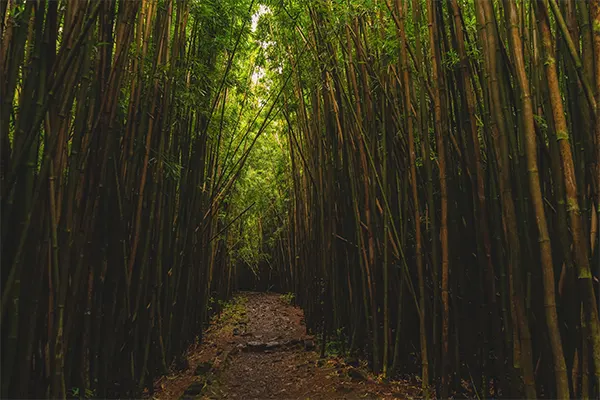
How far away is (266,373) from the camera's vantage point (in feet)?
11.4

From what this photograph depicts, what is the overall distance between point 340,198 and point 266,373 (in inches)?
59.5

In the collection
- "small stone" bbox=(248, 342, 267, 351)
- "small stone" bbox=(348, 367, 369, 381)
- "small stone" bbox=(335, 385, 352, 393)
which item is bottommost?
"small stone" bbox=(248, 342, 267, 351)

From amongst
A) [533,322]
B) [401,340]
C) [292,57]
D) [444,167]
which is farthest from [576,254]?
[292,57]

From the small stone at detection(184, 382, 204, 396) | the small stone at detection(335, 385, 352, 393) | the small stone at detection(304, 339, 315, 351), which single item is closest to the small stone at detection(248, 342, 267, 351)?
the small stone at detection(304, 339, 315, 351)

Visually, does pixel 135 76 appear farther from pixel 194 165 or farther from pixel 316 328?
pixel 316 328

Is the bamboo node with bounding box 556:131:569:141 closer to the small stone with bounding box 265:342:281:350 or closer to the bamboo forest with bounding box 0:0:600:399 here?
the bamboo forest with bounding box 0:0:600:399

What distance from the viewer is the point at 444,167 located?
6.25 feet

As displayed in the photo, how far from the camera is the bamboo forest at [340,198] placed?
137 centimetres

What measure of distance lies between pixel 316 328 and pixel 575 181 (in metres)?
3.25

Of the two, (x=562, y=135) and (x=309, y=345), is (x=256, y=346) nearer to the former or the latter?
(x=309, y=345)

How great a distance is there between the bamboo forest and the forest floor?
0.02 m

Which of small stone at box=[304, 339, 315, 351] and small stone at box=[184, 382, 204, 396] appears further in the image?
small stone at box=[304, 339, 315, 351]

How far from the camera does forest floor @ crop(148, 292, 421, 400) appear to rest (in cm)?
254

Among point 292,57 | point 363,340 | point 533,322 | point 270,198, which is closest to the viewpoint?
point 533,322
